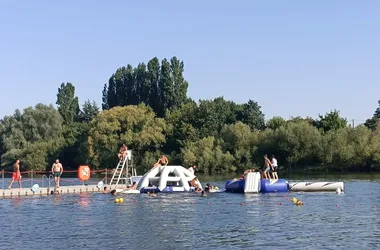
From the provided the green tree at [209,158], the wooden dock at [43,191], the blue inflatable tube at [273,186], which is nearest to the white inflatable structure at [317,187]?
the blue inflatable tube at [273,186]

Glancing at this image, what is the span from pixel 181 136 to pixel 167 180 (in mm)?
56643

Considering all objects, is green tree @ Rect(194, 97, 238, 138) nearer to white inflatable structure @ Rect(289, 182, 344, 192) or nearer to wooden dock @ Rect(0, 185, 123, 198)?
wooden dock @ Rect(0, 185, 123, 198)

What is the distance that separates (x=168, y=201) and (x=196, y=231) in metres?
13.3

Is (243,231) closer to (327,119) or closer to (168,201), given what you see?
(168,201)

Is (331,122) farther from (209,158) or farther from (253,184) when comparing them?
Result: (253,184)

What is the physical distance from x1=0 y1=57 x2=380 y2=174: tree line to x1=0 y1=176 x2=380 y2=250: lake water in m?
46.1

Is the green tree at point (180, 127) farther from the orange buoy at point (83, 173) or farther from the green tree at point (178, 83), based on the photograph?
the orange buoy at point (83, 173)

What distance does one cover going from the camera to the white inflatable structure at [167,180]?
46.9 m

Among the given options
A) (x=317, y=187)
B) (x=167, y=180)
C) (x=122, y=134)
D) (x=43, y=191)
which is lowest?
(x=43, y=191)

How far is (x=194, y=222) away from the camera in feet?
101

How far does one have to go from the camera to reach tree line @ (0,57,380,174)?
9025 cm

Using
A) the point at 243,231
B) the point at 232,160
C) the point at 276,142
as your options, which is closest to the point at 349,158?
the point at 276,142

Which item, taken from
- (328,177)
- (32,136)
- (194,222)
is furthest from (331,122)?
(194,222)

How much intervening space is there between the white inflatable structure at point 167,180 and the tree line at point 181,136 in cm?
4482
